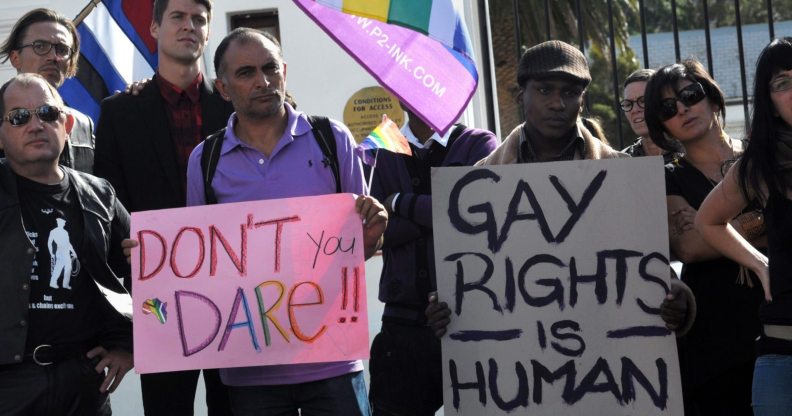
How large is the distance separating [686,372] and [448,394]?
2.87ft

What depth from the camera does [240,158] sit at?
4113 millimetres

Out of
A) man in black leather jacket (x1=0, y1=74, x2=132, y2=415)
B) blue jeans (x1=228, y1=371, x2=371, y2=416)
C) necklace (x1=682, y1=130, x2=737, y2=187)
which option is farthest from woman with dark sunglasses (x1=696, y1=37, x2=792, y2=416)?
man in black leather jacket (x1=0, y1=74, x2=132, y2=415)

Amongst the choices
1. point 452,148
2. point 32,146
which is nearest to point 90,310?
point 32,146

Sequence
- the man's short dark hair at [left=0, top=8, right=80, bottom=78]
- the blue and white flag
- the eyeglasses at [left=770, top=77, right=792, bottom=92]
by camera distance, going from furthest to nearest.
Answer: the blue and white flag, the man's short dark hair at [left=0, top=8, right=80, bottom=78], the eyeglasses at [left=770, top=77, right=792, bottom=92]

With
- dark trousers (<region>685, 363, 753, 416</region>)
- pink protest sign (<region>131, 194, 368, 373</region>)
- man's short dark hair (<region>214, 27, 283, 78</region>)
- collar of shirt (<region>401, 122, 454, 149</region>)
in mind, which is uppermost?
man's short dark hair (<region>214, 27, 283, 78</region>)

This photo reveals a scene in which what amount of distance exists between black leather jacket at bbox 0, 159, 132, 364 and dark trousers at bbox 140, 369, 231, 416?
1.18 ft

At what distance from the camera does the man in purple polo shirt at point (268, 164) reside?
3.97m

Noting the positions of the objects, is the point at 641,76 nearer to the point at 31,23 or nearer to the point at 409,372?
the point at 409,372

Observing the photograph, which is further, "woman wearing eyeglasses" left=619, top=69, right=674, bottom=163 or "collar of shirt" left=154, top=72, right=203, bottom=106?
"woman wearing eyeglasses" left=619, top=69, right=674, bottom=163

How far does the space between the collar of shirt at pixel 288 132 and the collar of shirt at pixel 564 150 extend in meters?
0.73

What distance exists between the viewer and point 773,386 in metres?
3.49

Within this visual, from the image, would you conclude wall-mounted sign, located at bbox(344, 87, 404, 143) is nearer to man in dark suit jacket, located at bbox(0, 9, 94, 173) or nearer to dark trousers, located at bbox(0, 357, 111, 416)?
man in dark suit jacket, located at bbox(0, 9, 94, 173)

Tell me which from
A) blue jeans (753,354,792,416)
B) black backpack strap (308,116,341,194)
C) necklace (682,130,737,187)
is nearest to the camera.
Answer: blue jeans (753,354,792,416)

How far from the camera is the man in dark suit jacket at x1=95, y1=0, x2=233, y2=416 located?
15.0 ft
